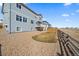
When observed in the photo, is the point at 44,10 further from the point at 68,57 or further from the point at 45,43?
the point at 68,57

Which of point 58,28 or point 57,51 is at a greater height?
point 58,28

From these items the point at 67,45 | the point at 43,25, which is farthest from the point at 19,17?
the point at 67,45

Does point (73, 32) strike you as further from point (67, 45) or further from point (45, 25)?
point (45, 25)

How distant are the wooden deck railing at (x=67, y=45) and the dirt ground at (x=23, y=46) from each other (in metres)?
0.08

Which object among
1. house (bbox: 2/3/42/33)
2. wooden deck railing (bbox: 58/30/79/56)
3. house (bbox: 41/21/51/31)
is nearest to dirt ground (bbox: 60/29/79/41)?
wooden deck railing (bbox: 58/30/79/56)

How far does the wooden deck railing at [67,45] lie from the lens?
2096mm

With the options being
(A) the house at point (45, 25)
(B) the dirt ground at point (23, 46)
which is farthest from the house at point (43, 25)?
(B) the dirt ground at point (23, 46)

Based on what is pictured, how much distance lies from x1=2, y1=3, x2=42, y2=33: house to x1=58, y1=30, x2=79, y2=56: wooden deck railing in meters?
0.36

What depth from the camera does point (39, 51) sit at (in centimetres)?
216

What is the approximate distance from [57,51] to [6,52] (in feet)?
2.15

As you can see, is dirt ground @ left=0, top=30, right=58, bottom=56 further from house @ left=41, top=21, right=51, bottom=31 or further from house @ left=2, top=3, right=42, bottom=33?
house @ left=41, top=21, right=51, bottom=31

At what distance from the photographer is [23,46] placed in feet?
7.15

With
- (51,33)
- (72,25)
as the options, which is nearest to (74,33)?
(72,25)

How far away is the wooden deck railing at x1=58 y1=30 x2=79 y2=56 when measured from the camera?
210 cm
